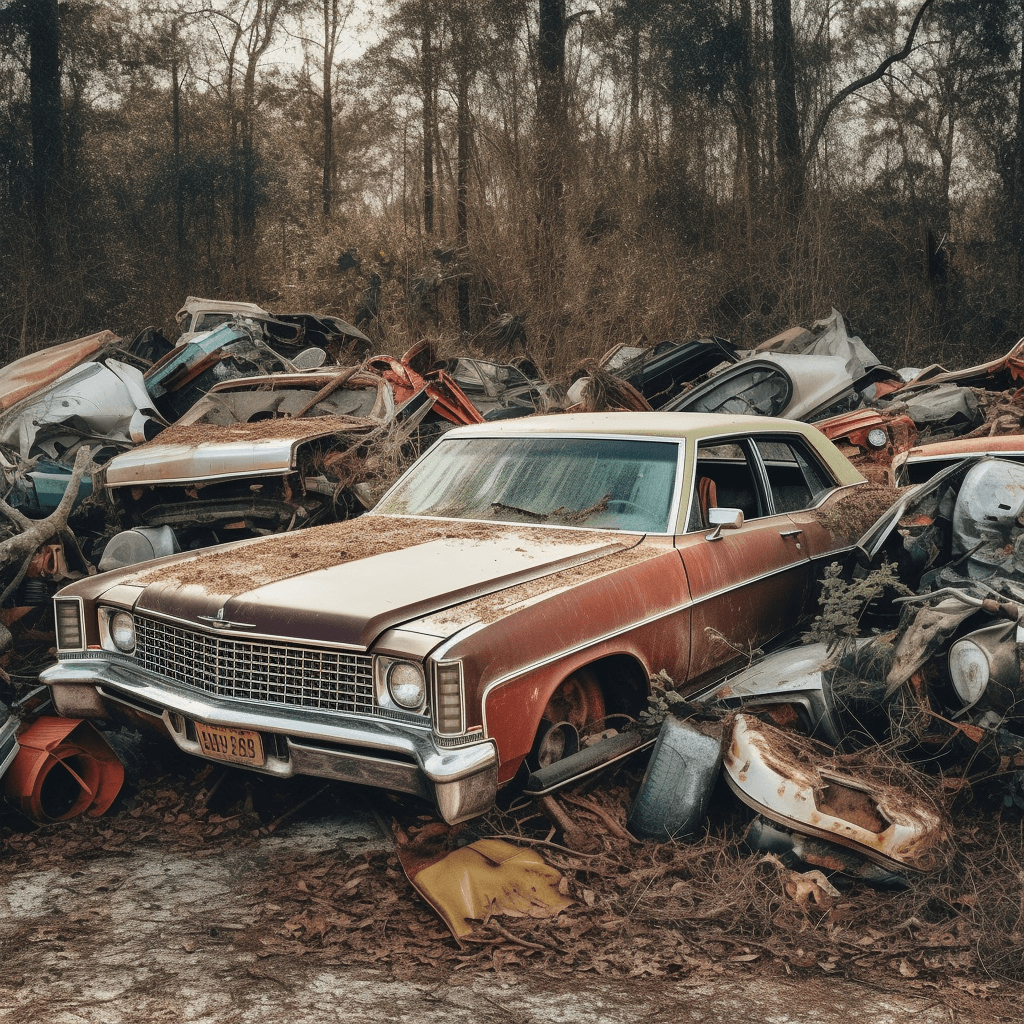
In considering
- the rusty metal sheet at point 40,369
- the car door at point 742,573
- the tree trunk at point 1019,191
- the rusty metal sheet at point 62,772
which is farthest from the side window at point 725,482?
the tree trunk at point 1019,191

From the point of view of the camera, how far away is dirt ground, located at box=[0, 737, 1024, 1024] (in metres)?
2.80

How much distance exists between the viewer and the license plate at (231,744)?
3.45 m

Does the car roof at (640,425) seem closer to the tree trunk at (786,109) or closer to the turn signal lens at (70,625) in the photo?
the turn signal lens at (70,625)

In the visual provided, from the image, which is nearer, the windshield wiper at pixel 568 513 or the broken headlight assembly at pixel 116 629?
the broken headlight assembly at pixel 116 629

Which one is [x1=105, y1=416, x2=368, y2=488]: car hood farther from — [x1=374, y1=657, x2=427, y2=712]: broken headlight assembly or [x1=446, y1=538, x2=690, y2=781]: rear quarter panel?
[x1=374, y1=657, x2=427, y2=712]: broken headlight assembly

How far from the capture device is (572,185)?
1748cm

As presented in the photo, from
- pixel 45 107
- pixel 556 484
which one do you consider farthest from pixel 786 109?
pixel 556 484

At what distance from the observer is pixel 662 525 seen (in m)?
4.31

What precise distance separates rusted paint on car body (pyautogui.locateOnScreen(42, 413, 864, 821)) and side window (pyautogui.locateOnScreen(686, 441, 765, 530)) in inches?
2.0

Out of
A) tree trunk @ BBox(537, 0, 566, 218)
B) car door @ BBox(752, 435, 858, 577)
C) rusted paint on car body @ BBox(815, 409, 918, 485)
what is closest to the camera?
car door @ BBox(752, 435, 858, 577)

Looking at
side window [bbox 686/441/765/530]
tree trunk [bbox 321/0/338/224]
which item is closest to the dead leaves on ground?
side window [bbox 686/441/765/530]

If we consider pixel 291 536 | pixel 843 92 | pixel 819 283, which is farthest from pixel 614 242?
pixel 291 536

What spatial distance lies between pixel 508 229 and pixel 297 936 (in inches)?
621

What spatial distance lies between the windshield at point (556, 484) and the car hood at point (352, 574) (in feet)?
0.46
